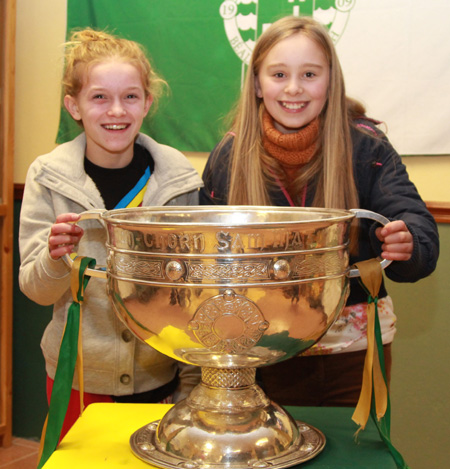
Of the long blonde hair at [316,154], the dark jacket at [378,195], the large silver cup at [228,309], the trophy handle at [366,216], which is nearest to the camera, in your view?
the large silver cup at [228,309]

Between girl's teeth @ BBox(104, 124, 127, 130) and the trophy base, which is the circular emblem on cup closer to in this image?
the trophy base

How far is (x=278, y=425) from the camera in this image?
0.75 meters

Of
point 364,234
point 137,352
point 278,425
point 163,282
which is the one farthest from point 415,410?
point 163,282

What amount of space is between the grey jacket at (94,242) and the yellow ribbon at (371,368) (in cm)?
59

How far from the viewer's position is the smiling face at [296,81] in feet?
4.01

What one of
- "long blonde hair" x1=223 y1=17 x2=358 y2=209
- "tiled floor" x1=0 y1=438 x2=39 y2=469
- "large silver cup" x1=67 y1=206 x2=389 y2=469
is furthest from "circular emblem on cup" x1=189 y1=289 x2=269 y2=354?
"tiled floor" x1=0 y1=438 x2=39 y2=469

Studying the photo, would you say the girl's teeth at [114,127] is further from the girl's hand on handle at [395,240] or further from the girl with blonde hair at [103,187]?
the girl's hand on handle at [395,240]

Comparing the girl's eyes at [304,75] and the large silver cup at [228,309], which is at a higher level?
the girl's eyes at [304,75]

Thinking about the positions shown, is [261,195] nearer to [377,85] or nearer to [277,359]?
[277,359]

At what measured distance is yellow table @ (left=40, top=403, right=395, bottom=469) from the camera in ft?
2.38

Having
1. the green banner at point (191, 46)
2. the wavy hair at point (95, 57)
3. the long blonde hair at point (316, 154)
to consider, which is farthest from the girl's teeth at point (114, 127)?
the green banner at point (191, 46)

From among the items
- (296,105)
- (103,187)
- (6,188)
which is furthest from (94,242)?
(6,188)

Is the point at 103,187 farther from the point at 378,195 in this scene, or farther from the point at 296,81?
the point at 378,195

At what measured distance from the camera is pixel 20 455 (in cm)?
220
